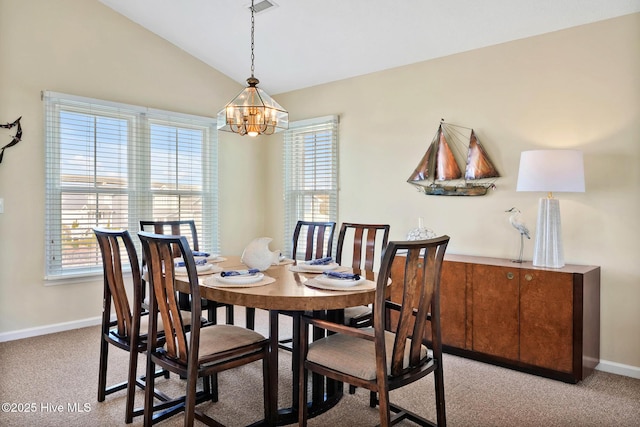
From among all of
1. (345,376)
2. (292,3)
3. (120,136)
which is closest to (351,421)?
(345,376)

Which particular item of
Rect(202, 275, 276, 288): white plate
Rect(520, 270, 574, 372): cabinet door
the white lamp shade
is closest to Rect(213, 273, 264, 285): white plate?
Rect(202, 275, 276, 288): white plate

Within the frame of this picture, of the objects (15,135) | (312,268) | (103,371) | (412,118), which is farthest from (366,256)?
(15,135)

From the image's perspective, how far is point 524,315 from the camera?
3.05 m

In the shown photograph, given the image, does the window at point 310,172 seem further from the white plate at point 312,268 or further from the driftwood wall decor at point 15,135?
the driftwood wall decor at point 15,135

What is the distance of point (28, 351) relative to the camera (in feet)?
11.2

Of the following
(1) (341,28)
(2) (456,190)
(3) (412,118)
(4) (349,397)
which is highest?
(1) (341,28)

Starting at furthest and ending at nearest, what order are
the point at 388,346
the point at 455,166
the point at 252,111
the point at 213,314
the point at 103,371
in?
1. the point at 455,166
2. the point at 213,314
3. the point at 252,111
4. the point at 103,371
5. the point at 388,346

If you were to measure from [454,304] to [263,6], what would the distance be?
9.41 ft

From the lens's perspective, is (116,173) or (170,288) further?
(116,173)

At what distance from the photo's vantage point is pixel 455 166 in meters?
3.80

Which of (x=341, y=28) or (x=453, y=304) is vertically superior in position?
(x=341, y=28)

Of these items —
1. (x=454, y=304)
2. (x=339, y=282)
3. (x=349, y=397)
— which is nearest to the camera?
(x=339, y=282)

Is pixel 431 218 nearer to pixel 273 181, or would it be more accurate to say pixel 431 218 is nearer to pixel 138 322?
pixel 273 181

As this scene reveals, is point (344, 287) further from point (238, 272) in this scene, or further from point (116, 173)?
point (116, 173)
